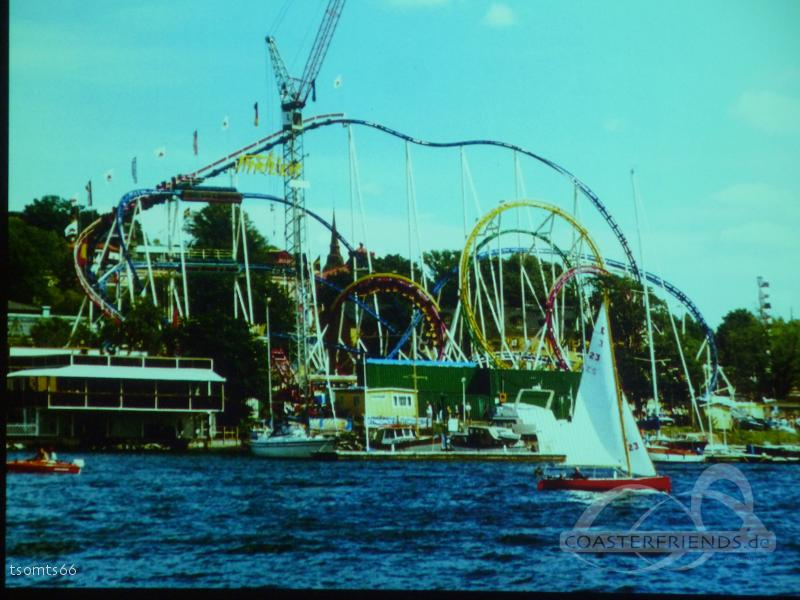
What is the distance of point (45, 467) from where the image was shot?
1934 cm

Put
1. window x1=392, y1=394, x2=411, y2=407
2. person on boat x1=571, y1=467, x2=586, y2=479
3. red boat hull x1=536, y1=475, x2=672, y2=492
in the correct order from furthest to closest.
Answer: window x1=392, y1=394, x2=411, y2=407, person on boat x1=571, y1=467, x2=586, y2=479, red boat hull x1=536, y1=475, x2=672, y2=492

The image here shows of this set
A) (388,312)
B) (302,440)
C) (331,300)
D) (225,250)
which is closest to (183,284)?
(225,250)

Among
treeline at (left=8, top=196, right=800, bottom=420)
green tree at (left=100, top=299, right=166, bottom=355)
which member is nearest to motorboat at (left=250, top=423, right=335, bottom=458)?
treeline at (left=8, top=196, right=800, bottom=420)

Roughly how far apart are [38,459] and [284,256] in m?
14.6

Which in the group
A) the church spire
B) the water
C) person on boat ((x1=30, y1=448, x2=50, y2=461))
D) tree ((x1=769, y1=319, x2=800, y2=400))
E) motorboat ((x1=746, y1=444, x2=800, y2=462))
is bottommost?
the water

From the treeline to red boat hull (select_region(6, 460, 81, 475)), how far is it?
81.0 inches

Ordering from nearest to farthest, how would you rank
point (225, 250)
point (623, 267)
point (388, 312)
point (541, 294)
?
point (623, 267), point (225, 250), point (541, 294), point (388, 312)

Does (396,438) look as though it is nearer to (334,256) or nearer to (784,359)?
(334,256)

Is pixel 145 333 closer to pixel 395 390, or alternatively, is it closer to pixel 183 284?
pixel 183 284

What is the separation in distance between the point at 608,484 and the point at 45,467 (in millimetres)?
9098

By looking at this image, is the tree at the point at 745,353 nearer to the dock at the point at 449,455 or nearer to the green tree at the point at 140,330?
the dock at the point at 449,455

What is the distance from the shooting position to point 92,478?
63.1 ft

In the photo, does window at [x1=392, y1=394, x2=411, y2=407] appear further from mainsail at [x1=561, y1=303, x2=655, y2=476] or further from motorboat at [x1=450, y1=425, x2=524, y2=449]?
mainsail at [x1=561, y1=303, x2=655, y2=476]

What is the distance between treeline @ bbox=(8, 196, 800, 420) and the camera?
18594mm
